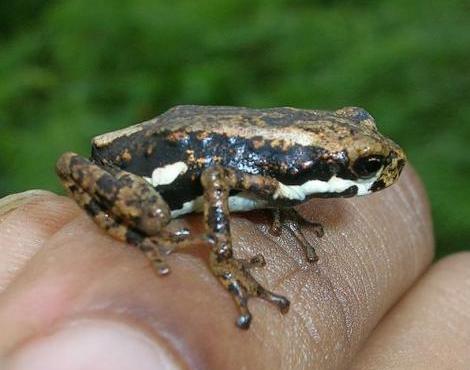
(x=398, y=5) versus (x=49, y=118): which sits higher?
(x=398, y=5)

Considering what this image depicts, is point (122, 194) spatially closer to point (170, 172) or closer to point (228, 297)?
point (170, 172)

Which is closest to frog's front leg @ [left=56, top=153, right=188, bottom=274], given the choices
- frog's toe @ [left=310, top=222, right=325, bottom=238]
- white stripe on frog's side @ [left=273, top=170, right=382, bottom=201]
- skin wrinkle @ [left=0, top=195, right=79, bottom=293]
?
skin wrinkle @ [left=0, top=195, right=79, bottom=293]

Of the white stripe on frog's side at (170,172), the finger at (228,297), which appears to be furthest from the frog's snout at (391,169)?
the white stripe on frog's side at (170,172)

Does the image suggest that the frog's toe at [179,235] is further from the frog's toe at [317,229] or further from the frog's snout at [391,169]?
the frog's snout at [391,169]

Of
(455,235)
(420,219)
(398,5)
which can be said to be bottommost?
(455,235)

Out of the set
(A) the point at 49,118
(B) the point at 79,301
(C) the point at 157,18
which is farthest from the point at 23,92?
(B) the point at 79,301

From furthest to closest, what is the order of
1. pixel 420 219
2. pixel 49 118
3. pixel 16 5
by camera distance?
pixel 16 5 → pixel 49 118 → pixel 420 219

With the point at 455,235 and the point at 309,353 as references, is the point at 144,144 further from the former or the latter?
the point at 455,235
